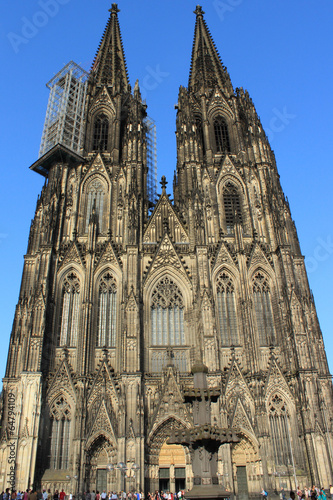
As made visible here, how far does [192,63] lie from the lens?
4466cm

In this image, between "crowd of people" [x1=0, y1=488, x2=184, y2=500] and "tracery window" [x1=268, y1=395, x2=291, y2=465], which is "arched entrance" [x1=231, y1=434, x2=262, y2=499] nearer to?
"tracery window" [x1=268, y1=395, x2=291, y2=465]

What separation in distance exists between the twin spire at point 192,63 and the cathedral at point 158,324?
5.82 m

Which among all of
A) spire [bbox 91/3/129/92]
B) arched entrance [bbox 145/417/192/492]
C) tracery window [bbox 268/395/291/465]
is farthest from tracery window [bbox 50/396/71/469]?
spire [bbox 91/3/129/92]

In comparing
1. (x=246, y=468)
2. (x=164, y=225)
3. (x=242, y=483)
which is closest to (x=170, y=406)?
(x=246, y=468)

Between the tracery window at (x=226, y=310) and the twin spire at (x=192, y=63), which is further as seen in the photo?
the twin spire at (x=192, y=63)

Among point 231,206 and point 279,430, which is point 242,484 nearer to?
point 279,430

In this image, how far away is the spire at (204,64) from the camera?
40500mm

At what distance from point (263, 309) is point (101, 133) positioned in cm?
1926

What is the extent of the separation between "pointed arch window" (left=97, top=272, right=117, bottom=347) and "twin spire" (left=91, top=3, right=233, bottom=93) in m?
A: 18.7

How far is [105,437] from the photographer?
23750 millimetres

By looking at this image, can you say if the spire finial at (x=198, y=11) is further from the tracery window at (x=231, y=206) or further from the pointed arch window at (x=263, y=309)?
the pointed arch window at (x=263, y=309)

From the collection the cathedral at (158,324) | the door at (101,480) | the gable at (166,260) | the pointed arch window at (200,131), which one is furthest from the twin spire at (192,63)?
the door at (101,480)


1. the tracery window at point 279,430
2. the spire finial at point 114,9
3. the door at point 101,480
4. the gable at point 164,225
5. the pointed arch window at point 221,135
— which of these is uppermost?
the spire finial at point 114,9

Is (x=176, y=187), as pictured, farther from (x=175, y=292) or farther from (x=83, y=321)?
(x=83, y=321)
